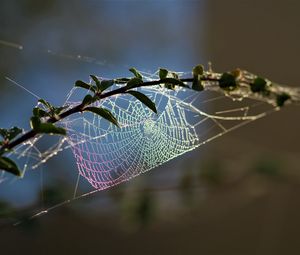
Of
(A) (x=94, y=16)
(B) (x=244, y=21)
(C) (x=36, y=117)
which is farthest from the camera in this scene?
(B) (x=244, y=21)

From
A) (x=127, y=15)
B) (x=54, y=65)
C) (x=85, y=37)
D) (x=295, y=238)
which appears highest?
(x=127, y=15)

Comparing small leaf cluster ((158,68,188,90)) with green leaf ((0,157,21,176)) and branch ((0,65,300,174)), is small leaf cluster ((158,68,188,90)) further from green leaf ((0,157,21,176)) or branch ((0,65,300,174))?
green leaf ((0,157,21,176))

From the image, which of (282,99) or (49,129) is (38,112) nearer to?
(49,129)

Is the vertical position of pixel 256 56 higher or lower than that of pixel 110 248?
higher

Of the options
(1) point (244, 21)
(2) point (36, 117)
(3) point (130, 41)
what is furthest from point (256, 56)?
(2) point (36, 117)

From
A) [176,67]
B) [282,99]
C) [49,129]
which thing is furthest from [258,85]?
[176,67]

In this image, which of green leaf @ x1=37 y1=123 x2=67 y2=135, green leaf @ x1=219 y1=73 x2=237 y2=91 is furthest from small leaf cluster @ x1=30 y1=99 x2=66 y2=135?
green leaf @ x1=219 y1=73 x2=237 y2=91

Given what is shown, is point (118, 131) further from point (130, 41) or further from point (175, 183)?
point (130, 41)
